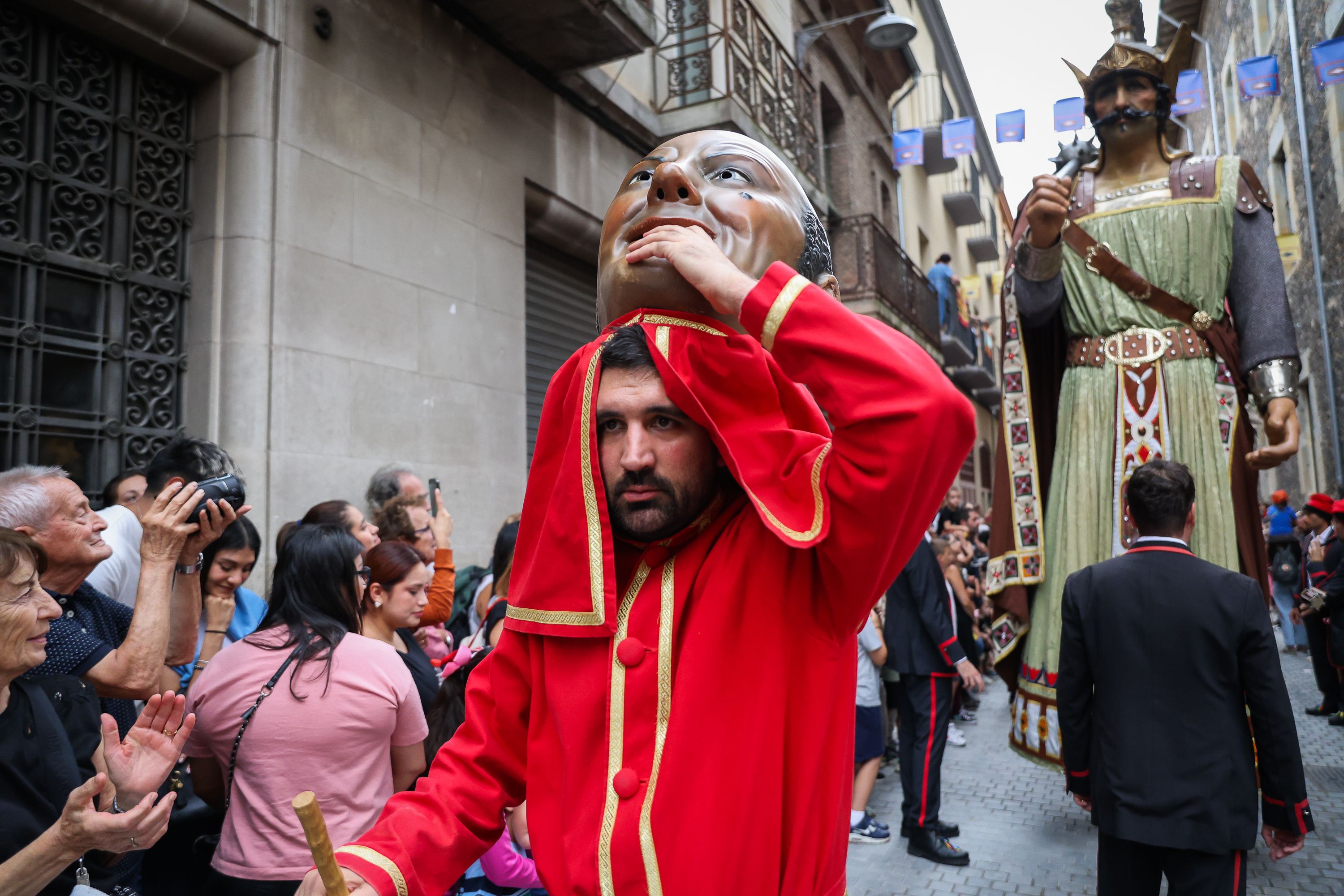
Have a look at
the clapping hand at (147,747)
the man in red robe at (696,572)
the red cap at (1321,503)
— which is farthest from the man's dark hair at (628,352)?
the red cap at (1321,503)

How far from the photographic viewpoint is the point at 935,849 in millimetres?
4668

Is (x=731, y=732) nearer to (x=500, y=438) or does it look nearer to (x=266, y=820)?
(x=266, y=820)

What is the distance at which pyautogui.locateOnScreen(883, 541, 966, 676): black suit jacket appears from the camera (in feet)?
17.1

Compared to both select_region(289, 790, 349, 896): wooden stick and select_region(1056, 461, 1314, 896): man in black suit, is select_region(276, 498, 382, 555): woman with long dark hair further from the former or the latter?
select_region(1056, 461, 1314, 896): man in black suit

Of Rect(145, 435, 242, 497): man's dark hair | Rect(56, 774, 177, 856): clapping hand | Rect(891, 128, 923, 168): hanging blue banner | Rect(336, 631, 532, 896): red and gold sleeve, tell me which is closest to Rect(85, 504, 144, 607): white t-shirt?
Rect(145, 435, 242, 497): man's dark hair

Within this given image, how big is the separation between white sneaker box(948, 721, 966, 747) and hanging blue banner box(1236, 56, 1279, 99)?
29.4 ft

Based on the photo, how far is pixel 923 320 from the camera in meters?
17.6

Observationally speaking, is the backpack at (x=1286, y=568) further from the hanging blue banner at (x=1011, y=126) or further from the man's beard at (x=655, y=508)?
the man's beard at (x=655, y=508)

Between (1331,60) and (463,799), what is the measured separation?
11.1 m

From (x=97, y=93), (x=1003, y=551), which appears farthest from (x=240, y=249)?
(x=1003, y=551)

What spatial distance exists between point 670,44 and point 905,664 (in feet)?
25.0

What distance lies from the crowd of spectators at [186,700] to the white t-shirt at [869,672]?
98.1 inches

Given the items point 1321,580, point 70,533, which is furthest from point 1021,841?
point 1321,580

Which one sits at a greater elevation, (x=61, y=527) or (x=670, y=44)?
(x=670, y=44)
